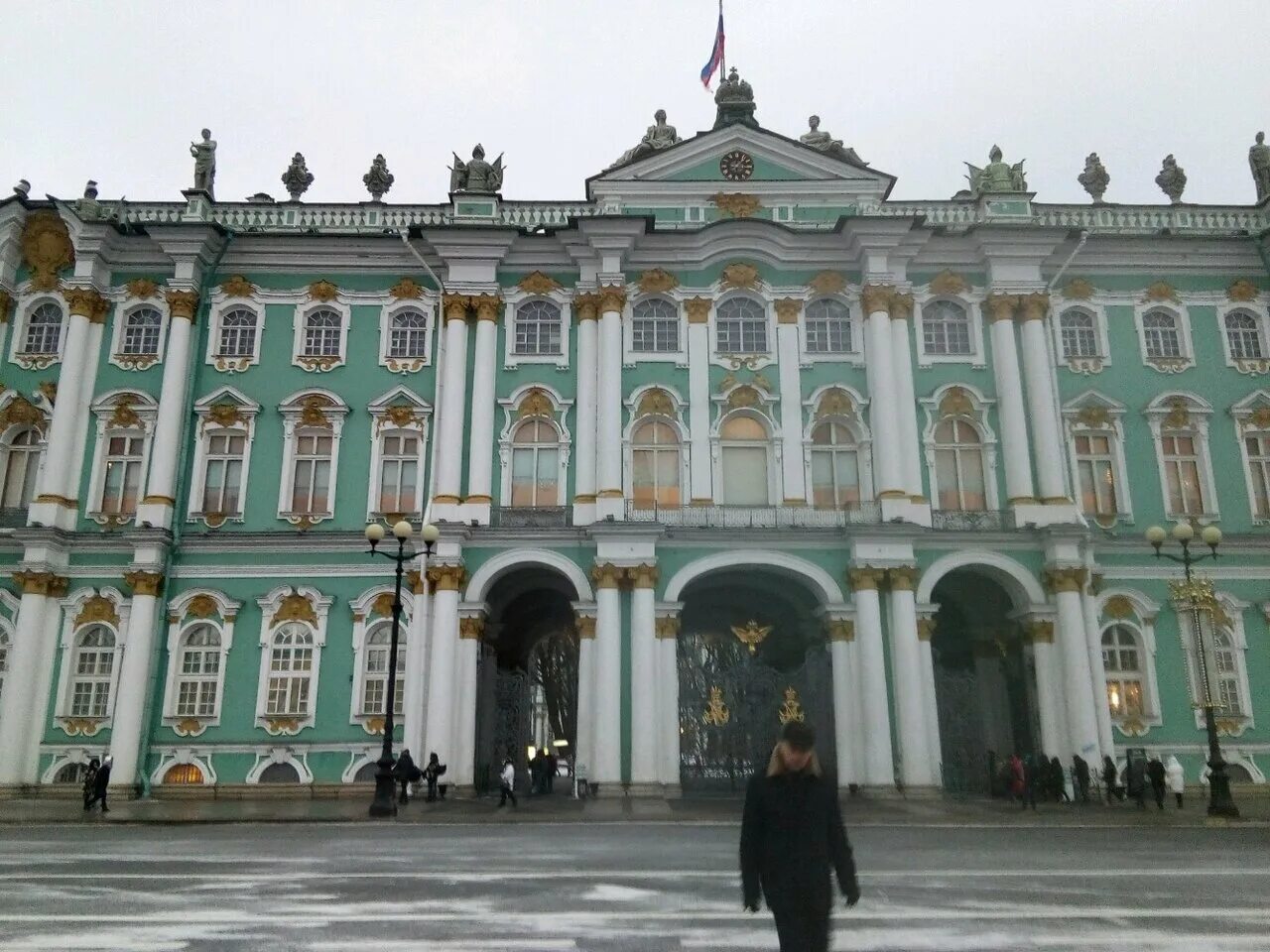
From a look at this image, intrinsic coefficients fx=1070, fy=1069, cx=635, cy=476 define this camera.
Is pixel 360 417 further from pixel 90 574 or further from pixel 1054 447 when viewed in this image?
pixel 1054 447

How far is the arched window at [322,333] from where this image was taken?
32.7 metres

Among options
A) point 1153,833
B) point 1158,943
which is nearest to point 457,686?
point 1153,833

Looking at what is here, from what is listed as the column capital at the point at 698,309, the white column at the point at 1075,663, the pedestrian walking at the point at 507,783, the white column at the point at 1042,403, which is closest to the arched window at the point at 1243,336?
the white column at the point at 1042,403

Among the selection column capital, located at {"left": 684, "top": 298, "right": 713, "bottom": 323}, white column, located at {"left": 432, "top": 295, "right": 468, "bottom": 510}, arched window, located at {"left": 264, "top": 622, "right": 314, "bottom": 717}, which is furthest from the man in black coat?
column capital, located at {"left": 684, "top": 298, "right": 713, "bottom": 323}

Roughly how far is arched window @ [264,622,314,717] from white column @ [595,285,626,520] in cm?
918

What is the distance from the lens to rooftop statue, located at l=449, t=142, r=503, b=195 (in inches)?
1316

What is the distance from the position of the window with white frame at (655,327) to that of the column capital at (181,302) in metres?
13.3

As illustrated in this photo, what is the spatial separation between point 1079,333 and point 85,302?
30.1 meters

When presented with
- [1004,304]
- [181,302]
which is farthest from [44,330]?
[1004,304]

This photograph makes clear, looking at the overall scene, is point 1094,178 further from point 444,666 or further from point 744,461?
point 444,666

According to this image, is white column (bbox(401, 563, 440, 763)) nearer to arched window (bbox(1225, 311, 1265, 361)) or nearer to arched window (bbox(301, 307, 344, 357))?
arched window (bbox(301, 307, 344, 357))

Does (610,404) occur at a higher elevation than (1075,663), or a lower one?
higher

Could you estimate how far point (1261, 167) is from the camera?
34250 mm

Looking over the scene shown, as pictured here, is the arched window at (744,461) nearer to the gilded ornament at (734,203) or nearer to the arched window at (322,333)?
the gilded ornament at (734,203)
